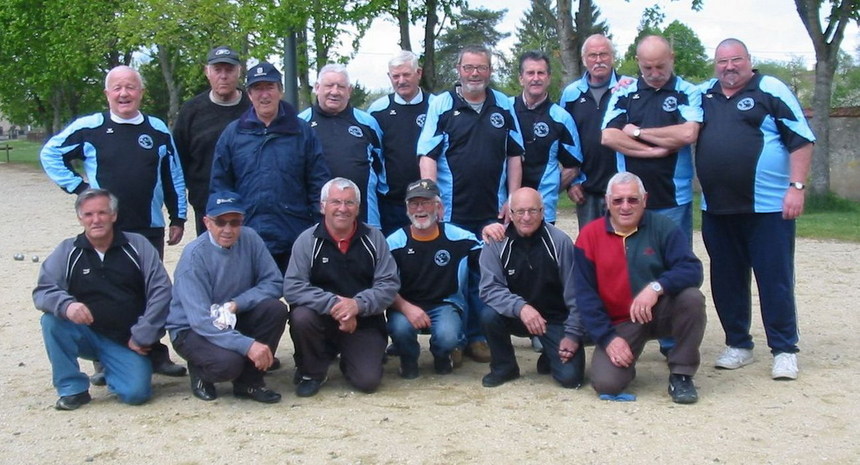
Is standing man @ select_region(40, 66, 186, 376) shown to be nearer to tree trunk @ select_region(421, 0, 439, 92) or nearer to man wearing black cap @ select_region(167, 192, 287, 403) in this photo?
man wearing black cap @ select_region(167, 192, 287, 403)

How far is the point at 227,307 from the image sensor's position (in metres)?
5.68

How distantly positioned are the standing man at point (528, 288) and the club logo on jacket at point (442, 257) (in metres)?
0.31

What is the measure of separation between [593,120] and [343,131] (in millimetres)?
1791

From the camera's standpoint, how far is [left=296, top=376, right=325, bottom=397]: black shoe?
5918mm

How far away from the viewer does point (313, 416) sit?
5.46 meters

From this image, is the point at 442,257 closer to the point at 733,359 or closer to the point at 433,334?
the point at 433,334

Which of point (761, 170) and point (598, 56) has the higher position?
point (598, 56)

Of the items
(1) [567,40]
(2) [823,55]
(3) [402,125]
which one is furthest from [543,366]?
(2) [823,55]

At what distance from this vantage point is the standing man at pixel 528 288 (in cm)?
602

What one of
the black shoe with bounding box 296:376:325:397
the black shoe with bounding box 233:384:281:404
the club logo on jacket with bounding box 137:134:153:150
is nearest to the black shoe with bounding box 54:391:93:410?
the black shoe with bounding box 233:384:281:404

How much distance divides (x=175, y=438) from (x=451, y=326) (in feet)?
6.53

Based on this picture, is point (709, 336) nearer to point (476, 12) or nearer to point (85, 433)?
point (85, 433)

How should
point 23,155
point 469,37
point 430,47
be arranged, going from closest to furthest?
point 430,47 < point 23,155 < point 469,37

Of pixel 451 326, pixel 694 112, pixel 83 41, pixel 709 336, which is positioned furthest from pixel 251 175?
pixel 83 41
